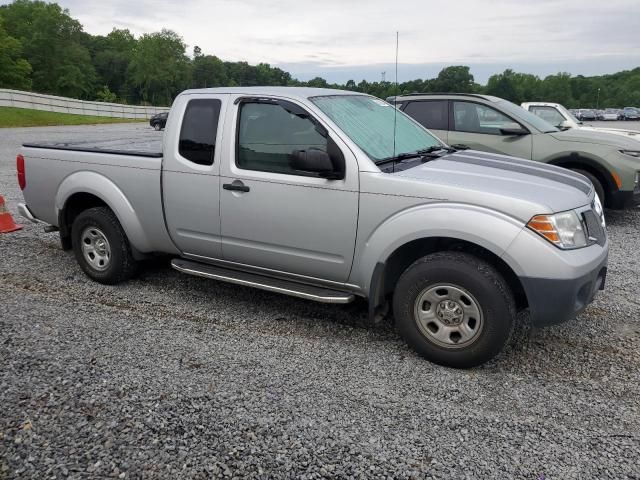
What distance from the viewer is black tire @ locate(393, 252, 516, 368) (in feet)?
11.5

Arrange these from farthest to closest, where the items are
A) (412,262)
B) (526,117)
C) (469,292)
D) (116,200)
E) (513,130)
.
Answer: (526,117)
(513,130)
(116,200)
(412,262)
(469,292)

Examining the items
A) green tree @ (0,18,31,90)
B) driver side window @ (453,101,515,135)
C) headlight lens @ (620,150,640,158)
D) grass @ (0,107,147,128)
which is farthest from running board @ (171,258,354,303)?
green tree @ (0,18,31,90)

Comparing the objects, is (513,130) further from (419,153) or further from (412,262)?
(412,262)

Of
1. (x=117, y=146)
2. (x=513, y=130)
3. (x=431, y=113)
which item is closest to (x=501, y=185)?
(x=117, y=146)

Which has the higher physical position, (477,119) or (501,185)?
(477,119)

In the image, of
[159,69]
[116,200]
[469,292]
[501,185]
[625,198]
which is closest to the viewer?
[469,292]

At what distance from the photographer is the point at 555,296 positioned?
340cm

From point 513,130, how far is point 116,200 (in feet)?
19.4

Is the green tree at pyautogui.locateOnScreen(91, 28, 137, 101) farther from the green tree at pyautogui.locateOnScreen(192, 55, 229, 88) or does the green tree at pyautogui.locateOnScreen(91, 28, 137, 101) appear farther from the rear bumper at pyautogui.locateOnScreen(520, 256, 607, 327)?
the rear bumper at pyautogui.locateOnScreen(520, 256, 607, 327)

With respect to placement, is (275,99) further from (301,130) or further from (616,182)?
(616,182)

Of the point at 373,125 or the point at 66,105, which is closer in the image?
the point at 373,125

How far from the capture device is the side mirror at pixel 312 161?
380cm

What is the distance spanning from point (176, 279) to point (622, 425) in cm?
415

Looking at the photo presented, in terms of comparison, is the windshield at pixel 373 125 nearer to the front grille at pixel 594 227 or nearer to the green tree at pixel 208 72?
the front grille at pixel 594 227
